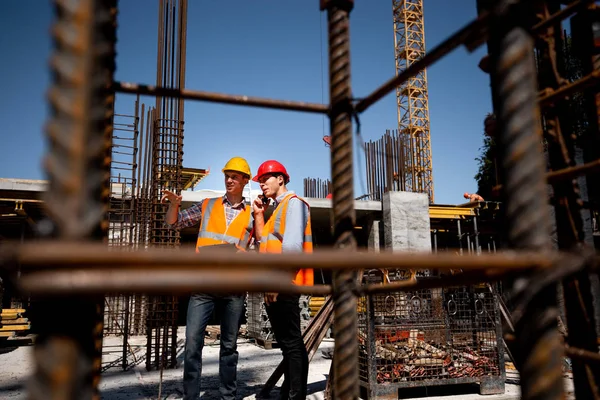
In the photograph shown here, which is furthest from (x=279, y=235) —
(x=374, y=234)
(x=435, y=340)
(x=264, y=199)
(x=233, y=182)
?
(x=374, y=234)

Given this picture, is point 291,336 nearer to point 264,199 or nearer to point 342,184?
point 264,199

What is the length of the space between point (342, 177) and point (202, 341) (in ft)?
9.90

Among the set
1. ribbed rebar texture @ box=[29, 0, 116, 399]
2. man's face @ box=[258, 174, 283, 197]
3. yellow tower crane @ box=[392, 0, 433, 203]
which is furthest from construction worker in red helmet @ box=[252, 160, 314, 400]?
yellow tower crane @ box=[392, 0, 433, 203]

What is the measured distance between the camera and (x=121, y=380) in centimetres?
578

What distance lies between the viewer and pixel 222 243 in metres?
4.42

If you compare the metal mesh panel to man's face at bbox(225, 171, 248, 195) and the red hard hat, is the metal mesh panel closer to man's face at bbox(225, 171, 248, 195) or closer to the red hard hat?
the red hard hat

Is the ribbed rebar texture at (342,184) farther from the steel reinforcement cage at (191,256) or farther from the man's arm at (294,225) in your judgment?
the man's arm at (294,225)

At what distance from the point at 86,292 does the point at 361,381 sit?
4.52m

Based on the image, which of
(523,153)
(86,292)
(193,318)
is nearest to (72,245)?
(86,292)

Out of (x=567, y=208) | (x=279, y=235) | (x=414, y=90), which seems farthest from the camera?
(x=414, y=90)

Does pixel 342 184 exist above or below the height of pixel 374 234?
below

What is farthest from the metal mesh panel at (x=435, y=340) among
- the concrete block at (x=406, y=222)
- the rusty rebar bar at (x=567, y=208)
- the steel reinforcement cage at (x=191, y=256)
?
the concrete block at (x=406, y=222)

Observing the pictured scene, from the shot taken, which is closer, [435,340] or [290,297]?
[290,297]

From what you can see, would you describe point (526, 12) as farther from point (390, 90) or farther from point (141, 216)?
point (141, 216)
